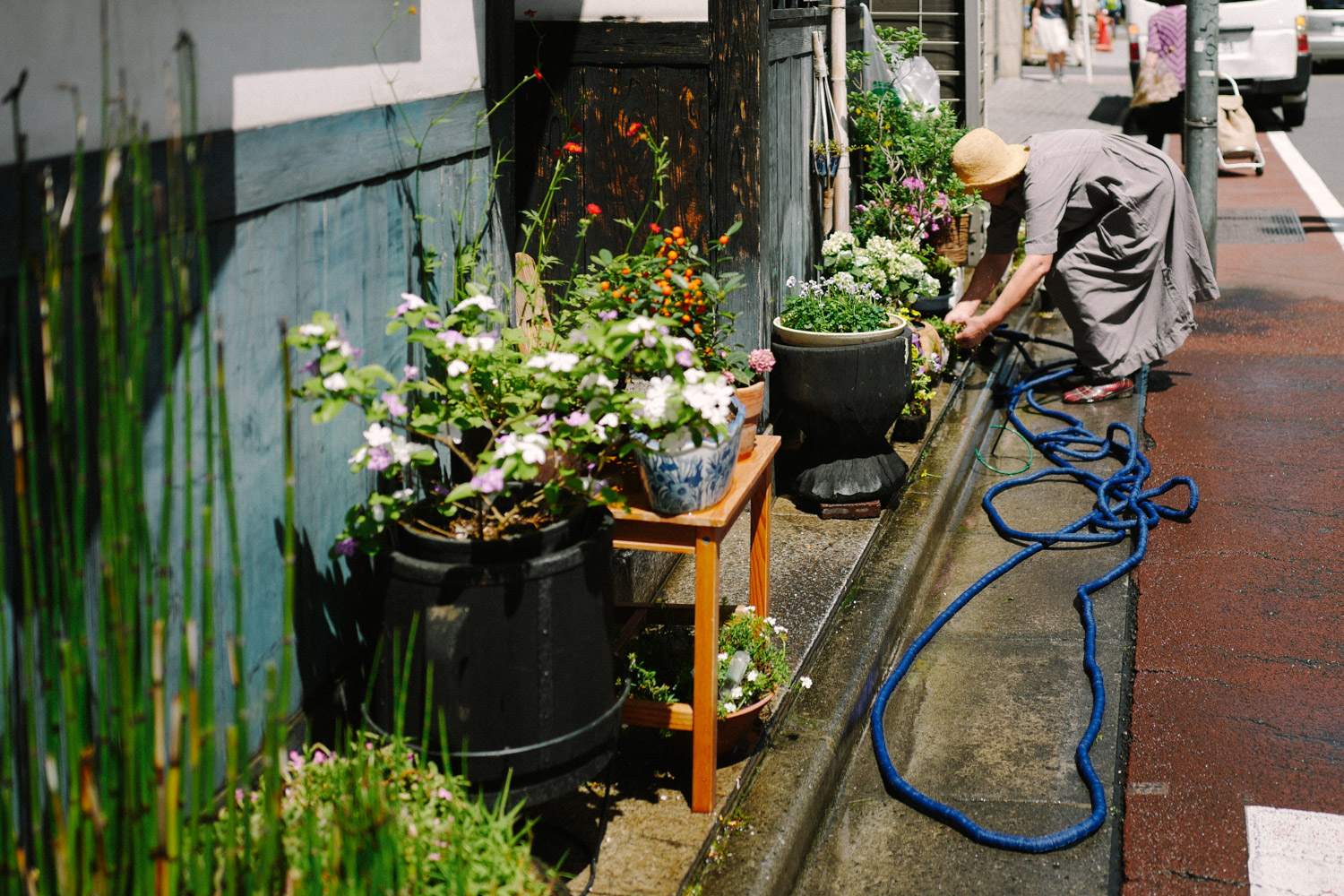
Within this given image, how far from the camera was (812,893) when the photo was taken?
11.1 feet

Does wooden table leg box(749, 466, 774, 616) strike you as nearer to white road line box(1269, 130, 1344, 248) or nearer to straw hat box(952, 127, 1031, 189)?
straw hat box(952, 127, 1031, 189)

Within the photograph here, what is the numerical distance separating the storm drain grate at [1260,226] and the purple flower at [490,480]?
1041 cm

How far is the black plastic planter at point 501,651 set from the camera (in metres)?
2.73

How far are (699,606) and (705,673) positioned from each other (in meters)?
0.18

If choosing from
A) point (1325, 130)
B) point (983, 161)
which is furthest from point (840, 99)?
point (1325, 130)

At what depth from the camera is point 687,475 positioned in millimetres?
3283

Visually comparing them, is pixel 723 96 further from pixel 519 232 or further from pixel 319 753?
pixel 319 753

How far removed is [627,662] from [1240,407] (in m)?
5.06

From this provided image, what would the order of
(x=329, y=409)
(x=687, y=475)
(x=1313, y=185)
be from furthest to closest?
(x=1313, y=185), (x=687, y=475), (x=329, y=409)

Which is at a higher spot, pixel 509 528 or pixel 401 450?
pixel 401 450

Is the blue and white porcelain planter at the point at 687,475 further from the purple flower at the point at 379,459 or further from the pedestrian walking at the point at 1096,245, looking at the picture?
the pedestrian walking at the point at 1096,245

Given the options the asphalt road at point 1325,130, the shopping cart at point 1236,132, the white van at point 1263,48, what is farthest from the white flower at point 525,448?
the white van at point 1263,48

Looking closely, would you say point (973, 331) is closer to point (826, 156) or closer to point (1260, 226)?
point (826, 156)

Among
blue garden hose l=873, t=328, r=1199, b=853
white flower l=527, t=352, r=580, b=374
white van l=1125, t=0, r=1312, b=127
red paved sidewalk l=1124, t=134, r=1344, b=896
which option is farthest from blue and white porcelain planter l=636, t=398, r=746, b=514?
white van l=1125, t=0, r=1312, b=127
